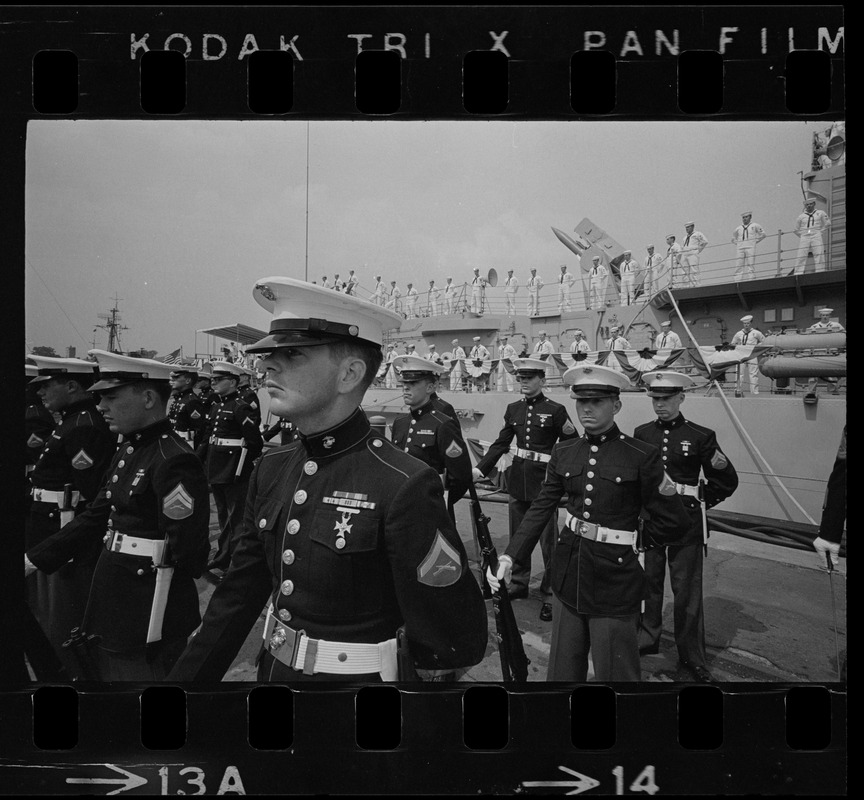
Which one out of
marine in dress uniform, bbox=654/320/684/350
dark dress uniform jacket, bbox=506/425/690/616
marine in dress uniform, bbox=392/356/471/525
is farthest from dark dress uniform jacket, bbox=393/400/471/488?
marine in dress uniform, bbox=654/320/684/350

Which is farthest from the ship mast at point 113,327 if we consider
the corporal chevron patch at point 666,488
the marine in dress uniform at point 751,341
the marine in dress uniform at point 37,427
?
the marine in dress uniform at point 751,341

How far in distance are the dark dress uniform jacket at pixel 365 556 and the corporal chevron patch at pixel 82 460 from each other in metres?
1.66

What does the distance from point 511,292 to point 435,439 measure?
971mm

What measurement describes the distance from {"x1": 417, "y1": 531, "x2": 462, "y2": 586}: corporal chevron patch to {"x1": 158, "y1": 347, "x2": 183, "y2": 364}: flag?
1.86m

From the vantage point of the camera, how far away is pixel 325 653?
1.78 metres

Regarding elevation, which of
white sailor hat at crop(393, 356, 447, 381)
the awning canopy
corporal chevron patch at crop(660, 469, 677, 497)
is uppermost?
the awning canopy

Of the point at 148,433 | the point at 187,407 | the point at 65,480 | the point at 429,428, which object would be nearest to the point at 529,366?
the point at 429,428

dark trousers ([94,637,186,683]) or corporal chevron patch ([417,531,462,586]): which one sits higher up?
corporal chevron patch ([417,531,462,586])

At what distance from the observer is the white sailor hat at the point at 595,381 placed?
2709mm

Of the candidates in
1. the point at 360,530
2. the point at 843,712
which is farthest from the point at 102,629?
the point at 843,712

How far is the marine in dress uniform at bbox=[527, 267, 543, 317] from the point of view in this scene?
2662 millimetres

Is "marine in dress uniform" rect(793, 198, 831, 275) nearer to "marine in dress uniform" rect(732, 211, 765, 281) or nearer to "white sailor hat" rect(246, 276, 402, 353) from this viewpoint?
"marine in dress uniform" rect(732, 211, 765, 281)

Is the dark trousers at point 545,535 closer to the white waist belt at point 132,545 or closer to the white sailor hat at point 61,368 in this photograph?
the white waist belt at point 132,545

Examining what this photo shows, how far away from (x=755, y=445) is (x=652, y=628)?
137 cm
